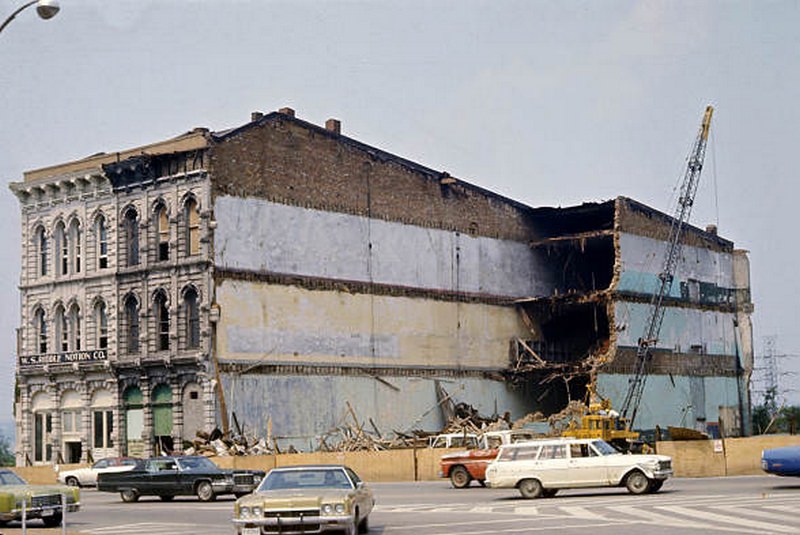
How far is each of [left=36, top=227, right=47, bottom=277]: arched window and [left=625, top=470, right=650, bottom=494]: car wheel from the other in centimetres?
4105

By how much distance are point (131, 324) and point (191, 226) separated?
612cm

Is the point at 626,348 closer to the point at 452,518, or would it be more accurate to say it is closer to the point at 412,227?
the point at 412,227

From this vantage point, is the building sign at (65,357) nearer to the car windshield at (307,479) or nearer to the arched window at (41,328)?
the arched window at (41,328)

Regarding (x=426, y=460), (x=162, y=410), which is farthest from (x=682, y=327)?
(x=162, y=410)

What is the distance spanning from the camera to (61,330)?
203 ft

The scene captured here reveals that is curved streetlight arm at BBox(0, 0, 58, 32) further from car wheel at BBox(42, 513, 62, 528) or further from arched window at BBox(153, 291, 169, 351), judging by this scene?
arched window at BBox(153, 291, 169, 351)

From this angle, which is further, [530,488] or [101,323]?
[101,323]

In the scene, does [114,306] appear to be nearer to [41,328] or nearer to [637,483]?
[41,328]

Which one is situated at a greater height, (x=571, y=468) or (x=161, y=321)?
(x=161, y=321)

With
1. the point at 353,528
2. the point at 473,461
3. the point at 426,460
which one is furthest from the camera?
the point at 426,460

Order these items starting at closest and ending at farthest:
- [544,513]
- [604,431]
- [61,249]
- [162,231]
→ [544,513] < [604,431] < [162,231] < [61,249]

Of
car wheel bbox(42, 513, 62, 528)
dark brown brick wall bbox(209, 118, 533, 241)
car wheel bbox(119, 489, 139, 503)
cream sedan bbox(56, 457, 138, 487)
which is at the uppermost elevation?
dark brown brick wall bbox(209, 118, 533, 241)

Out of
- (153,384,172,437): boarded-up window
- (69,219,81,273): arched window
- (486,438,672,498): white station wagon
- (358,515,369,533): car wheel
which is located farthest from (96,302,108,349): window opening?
(358,515,369,533): car wheel

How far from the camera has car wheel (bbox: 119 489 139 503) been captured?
36.3m
